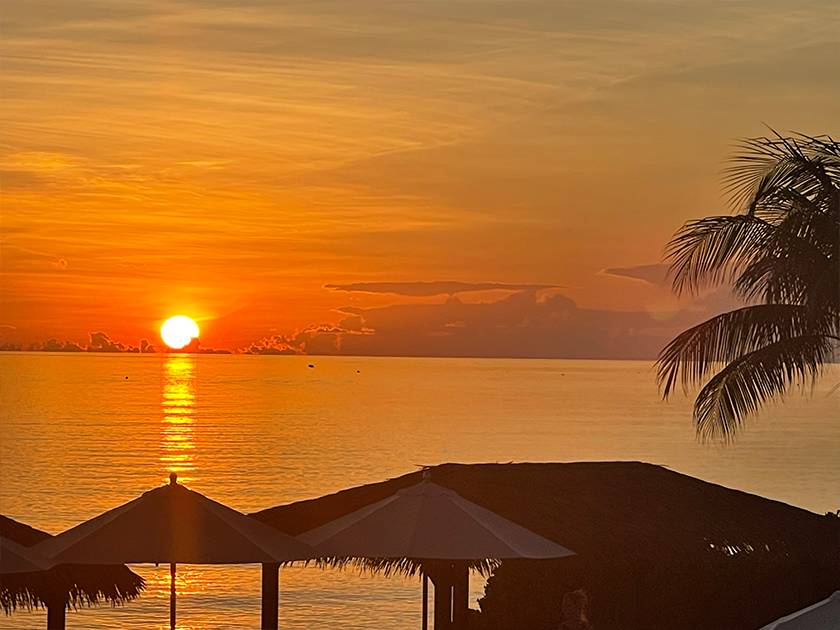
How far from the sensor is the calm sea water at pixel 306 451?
3384 cm

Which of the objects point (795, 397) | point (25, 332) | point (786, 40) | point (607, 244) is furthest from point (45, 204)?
point (795, 397)

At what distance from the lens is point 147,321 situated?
7338cm

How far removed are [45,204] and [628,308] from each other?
27.3 m

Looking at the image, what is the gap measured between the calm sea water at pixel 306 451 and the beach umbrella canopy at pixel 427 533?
13680mm

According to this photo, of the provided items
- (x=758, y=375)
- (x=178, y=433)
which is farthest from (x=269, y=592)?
(x=178, y=433)

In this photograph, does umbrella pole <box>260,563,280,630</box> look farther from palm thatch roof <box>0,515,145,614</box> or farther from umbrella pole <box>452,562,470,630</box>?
umbrella pole <box>452,562,470,630</box>

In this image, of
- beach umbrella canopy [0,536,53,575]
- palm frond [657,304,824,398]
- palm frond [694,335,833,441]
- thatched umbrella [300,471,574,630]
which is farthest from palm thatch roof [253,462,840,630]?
beach umbrella canopy [0,536,53,575]

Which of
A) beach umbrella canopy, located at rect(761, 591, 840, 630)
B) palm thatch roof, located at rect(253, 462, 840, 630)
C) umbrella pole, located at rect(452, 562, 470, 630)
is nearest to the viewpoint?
beach umbrella canopy, located at rect(761, 591, 840, 630)

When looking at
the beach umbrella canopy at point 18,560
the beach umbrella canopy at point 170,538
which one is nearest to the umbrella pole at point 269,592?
the beach umbrella canopy at point 170,538

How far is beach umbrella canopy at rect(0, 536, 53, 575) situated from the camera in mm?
9602

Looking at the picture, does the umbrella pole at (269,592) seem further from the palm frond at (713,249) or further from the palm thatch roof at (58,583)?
the palm frond at (713,249)

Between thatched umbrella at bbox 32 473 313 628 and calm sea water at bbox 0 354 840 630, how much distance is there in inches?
590

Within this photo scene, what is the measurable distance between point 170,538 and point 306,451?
56.6 metres

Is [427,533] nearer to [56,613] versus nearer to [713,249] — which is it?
[56,613]
